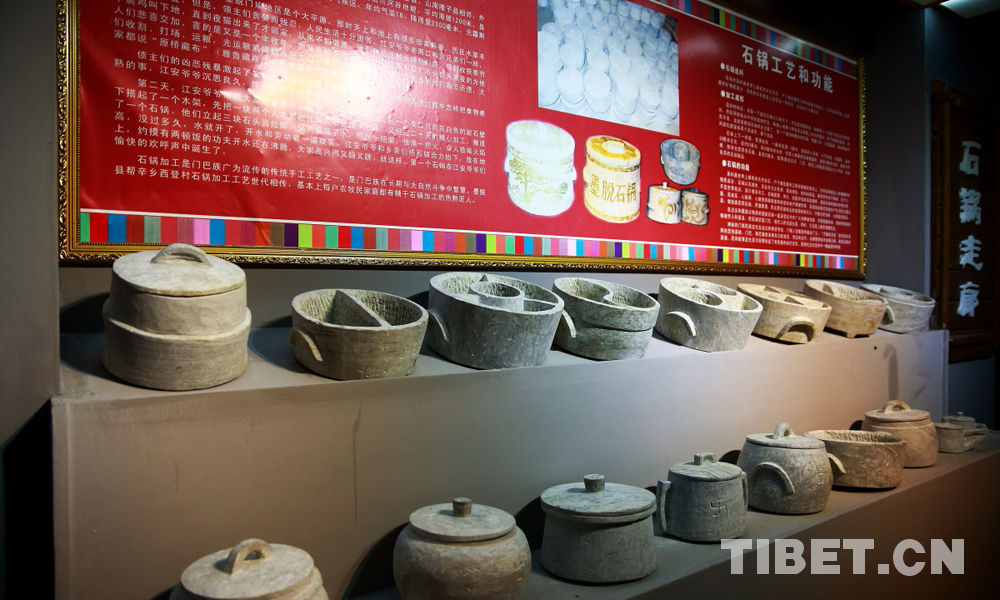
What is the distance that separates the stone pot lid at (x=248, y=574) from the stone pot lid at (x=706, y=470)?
1.28 m

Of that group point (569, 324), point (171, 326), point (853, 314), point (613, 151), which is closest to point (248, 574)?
point (171, 326)

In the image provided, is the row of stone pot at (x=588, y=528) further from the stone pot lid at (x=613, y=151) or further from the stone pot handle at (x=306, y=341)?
the stone pot lid at (x=613, y=151)

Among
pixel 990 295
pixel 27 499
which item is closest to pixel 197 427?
pixel 27 499

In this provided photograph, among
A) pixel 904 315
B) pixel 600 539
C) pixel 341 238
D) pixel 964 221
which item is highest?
pixel 964 221

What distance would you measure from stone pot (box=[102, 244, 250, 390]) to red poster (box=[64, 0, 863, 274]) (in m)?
0.50

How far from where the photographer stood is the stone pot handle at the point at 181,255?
1774mm

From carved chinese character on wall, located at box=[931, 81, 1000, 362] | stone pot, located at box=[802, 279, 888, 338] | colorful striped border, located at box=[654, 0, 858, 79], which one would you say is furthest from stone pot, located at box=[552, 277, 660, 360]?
carved chinese character on wall, located at box=[931, 81, 1000, 362]

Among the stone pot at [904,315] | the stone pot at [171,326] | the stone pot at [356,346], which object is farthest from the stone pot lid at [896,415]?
the stone pot at [171,326]

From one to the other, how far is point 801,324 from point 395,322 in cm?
206

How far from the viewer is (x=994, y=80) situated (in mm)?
5406

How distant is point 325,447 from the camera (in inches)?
71.7

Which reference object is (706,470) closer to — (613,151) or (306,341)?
(306,341)

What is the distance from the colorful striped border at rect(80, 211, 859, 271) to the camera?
6.84ft

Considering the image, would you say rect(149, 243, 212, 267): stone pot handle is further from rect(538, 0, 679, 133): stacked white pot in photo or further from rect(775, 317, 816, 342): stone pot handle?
rect(775, 317, 816, 342): stone pot handle
